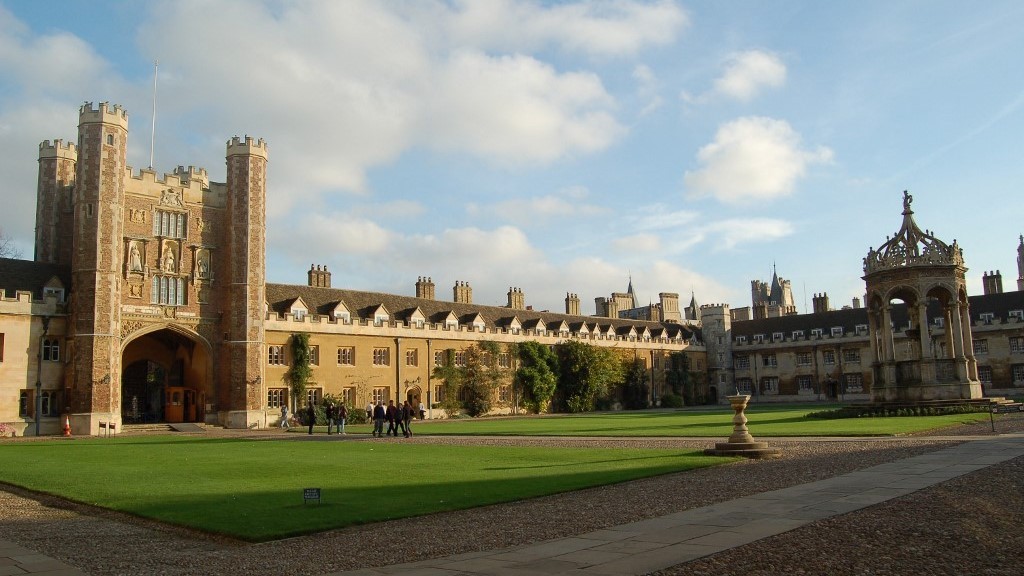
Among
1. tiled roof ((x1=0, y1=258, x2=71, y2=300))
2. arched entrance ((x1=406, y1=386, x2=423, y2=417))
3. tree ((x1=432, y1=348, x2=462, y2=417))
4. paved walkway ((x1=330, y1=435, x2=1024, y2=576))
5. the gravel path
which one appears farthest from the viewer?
tree ((x1=432, y1=348, x2=462, y2=417))

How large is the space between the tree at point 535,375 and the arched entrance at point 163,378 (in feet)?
72.7

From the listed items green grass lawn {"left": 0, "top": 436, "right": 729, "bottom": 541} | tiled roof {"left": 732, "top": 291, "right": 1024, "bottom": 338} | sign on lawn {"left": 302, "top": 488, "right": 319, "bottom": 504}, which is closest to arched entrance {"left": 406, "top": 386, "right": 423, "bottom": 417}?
green grass lawn {"left": 0, "top": 436, "right": 729, "bottom": 541}

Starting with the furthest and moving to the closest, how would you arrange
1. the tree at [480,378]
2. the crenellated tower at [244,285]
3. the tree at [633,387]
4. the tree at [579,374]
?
the tree at [633,387]
the tree at [579,374]
the tree at [480,378]
the crenellated tower at [244,285]

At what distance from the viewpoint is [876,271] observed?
111ft

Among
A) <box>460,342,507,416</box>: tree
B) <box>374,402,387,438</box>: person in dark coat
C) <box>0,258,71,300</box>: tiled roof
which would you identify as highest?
<box>0,258,71,300</box>: tiled roof

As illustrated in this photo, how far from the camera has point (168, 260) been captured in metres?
39.2

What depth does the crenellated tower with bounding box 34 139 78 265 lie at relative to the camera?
41438mm

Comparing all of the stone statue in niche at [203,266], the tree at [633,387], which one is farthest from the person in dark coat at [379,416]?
the tree at [633,387]

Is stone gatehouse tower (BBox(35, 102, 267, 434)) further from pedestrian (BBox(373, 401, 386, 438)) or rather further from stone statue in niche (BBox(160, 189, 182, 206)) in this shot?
pedestrian (BBox(373, 401, 386, 438))

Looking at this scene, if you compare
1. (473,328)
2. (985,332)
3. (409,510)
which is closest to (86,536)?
(409,510)

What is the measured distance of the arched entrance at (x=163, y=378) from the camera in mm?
41156

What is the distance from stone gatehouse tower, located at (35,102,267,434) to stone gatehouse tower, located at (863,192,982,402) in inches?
1187

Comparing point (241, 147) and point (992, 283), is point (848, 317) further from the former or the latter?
point (241, 147)

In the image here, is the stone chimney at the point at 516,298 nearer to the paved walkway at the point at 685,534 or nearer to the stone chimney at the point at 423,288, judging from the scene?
the stone chimney at the point at 423,288
